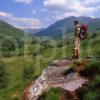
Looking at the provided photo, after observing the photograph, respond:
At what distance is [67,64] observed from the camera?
78.3 feet

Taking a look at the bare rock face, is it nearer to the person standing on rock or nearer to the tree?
the person standing on rock

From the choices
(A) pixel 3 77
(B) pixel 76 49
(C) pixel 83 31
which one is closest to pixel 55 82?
(B) pixel 76 49

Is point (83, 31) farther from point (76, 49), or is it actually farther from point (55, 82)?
point (55, 82)

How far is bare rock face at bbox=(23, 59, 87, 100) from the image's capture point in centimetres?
1889

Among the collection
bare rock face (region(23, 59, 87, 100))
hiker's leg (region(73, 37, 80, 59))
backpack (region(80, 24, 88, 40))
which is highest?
backpack (region(80, 24, 88, 40))

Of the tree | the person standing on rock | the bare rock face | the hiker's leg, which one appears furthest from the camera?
the tree

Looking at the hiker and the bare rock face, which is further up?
the hiker

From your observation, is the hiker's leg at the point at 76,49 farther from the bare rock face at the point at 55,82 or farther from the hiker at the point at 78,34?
the bare rock face at the point at 55,82

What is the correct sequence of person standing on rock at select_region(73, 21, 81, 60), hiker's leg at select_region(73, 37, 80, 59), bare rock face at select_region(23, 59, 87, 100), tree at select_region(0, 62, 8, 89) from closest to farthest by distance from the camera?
1. bare rock face at select_region(23, 59, 87, 100)
2. person standing on rock at select_region(73, 21, 81, 60)
3. hiker's leg at select_region(73, 37, 80, 59)
4. tree at select_region(0, 62, 8, 89)

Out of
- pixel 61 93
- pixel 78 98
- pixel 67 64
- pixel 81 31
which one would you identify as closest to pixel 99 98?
pixel 78 98

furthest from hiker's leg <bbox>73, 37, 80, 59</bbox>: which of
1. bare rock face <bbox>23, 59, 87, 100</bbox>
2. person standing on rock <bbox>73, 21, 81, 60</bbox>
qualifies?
bare rock face <bbox>23, 59, 87, 100</bbox>

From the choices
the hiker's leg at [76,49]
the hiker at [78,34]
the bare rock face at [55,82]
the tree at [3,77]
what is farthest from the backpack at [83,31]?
the tree at [3,77]

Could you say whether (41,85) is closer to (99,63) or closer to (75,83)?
(75,83)

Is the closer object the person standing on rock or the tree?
the person standing on rock
